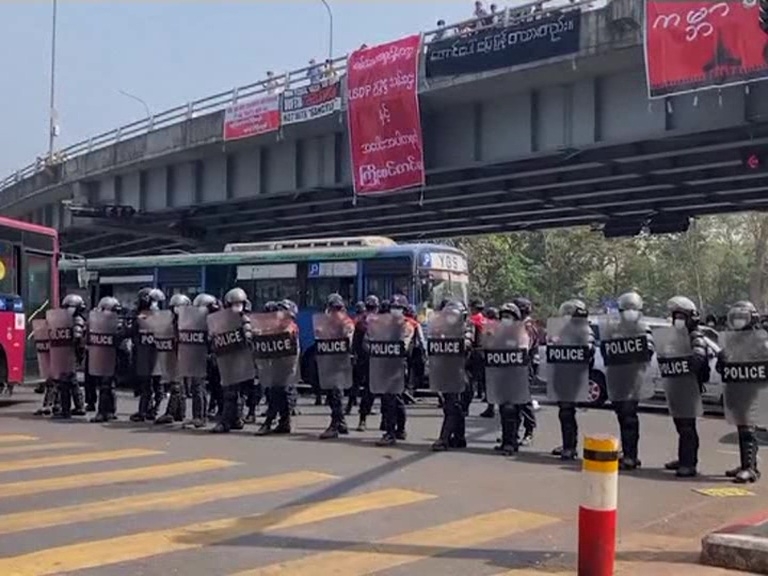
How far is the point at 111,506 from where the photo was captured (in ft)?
26.5

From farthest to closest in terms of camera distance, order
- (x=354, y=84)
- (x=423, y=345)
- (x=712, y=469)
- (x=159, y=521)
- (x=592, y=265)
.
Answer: (x=592, y=265), (x=354, y=84), (x=423, y=345), (x=712, y=469), (x=159, y=521)

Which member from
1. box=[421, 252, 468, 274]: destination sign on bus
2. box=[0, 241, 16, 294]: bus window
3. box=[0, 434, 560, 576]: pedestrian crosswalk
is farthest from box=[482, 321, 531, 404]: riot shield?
box=[421, 252, 468, 274]: destination sign on bus

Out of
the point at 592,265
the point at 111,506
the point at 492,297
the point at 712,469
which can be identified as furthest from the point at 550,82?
the point at 592,265

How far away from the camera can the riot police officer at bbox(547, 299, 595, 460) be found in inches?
463

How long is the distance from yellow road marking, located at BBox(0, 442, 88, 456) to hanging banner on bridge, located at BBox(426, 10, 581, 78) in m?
13.3

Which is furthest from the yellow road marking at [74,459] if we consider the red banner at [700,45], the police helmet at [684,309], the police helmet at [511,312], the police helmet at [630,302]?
the red banner at [700,45]

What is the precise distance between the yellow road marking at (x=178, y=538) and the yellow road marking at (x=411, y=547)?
2.58 feet

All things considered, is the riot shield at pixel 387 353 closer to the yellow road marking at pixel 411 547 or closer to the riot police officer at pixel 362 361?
the riot police officer at pixel 362 361

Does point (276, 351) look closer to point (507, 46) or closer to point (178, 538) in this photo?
point (178, 538)

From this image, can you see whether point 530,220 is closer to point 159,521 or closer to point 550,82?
point 550,82

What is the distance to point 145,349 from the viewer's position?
14742 mm

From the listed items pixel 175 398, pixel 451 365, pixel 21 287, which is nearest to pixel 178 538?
pixel 451 365

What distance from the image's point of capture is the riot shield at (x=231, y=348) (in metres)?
13.6

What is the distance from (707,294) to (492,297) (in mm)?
15814
